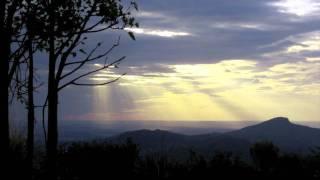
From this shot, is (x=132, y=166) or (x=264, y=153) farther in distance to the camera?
(x=264, y=153)

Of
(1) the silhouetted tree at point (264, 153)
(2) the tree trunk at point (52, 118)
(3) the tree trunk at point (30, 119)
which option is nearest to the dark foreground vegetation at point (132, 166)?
(3) the tree trunk at point (30, 119)

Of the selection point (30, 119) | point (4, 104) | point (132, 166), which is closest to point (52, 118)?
point (30, 119)

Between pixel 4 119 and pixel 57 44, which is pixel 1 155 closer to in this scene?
pixel 4 119

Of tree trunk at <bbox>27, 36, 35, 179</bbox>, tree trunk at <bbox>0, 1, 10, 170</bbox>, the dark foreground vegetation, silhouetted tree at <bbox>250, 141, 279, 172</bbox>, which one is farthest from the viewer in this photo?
silhouetted tree at <bbox>250, 141, 279, 172</bbox>

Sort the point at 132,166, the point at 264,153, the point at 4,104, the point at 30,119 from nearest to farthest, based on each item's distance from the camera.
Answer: the point at 4,104
the point at 30,119
the point at 132,166
the point at 264,153

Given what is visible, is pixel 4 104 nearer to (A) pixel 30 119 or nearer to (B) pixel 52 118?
(B) pixel 52 118

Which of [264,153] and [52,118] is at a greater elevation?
[52,118]

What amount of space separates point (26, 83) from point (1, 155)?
4690 mm

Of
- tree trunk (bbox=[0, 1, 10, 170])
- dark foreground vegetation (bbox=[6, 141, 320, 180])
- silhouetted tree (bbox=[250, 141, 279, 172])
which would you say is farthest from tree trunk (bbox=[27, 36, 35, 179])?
silhouetted tree (bbox=[250, 141, 279, 172])

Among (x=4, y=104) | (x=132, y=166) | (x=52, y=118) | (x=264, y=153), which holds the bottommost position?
(x=264, y=153)

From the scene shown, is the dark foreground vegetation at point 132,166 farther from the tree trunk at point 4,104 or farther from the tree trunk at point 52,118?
the tree trunk at point 4,104

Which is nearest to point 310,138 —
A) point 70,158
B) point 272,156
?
point 272,156

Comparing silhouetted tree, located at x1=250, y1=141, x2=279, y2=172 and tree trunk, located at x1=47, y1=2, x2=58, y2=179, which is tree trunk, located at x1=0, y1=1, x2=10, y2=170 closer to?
tree trunk, located at x1=47, y1=2, x2=58, y2=179

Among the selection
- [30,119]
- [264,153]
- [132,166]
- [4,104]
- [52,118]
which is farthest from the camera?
[264,153]
